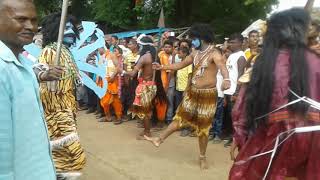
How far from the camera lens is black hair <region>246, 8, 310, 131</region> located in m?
3.21

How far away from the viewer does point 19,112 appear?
1.98m

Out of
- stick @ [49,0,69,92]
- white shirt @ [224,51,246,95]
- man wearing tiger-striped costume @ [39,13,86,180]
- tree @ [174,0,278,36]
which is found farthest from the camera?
tree @ [174,0,278,36]

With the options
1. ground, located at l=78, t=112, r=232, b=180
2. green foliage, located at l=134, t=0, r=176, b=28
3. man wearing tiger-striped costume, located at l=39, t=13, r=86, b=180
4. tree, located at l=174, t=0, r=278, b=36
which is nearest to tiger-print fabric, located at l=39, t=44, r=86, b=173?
man wearing tiger-striped costume, located at l=39, t=13, r=86, b=180

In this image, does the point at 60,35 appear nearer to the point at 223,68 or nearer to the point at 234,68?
the point at 223,68

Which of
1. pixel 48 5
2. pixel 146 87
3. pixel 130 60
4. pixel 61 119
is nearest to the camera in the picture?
pixel 61 119

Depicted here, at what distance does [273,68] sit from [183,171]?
125 inches

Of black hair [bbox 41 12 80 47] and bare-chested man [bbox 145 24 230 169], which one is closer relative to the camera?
black hair [bbox 41 12 80 47]

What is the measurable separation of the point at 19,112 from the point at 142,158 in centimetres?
496

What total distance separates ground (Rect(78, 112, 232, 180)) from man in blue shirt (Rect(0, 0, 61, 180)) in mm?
3814

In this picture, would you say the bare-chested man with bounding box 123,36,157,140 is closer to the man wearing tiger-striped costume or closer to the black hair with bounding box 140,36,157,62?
the black hair with bounding box 140,36,157,62

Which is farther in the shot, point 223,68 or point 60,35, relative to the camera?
point 223,68

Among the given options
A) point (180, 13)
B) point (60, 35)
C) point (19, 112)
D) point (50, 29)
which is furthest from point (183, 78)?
point (180, 13)

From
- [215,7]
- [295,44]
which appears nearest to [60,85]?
[295,44]

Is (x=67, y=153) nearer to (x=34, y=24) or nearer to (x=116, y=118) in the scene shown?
(x=34, y=24)
